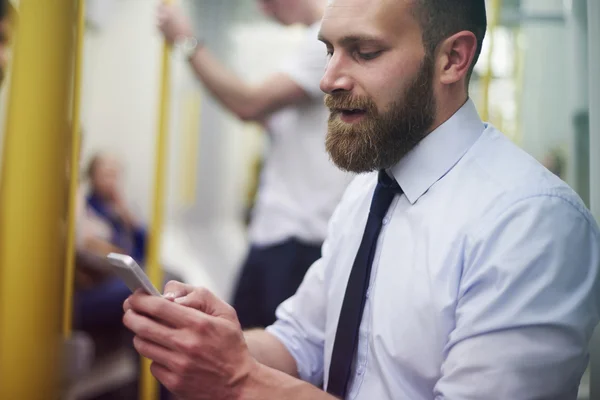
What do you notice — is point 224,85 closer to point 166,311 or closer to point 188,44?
point 188,44

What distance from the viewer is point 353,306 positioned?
0.73 meters

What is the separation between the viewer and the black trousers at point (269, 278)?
3.12 ft

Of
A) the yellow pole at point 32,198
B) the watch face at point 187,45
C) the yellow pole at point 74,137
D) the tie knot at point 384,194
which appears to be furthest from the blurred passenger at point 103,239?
the tie knot at point 384,194

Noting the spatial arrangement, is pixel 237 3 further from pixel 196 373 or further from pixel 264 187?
pixel 196 373

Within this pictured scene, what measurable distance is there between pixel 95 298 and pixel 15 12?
2.03 ft

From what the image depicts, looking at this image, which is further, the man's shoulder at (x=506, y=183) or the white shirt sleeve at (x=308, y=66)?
the white shirt sleeve at (x=308, y=66)

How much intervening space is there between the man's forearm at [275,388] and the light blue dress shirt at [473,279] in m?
0.07

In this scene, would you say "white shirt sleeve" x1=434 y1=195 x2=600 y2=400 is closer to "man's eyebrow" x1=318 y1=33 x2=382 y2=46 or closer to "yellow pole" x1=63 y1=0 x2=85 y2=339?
"man's eyebrow" x1=318 y1=33 x2=382 y2=46

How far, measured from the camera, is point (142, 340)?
2.13 feet

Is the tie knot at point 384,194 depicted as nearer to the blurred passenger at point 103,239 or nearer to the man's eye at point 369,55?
the man's eye at point 369,55

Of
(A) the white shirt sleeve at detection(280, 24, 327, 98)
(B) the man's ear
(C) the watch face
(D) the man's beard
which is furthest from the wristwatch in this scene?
(B) the man's ear

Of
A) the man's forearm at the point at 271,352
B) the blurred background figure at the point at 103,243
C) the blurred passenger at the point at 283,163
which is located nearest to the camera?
the man's forearm at the point at 271,352

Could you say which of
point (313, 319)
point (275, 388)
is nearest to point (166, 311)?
point (275, 388)

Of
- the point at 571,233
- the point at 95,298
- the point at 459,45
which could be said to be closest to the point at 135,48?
the point at 95,298
